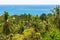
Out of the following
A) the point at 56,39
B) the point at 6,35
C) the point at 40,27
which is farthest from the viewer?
the point at 40,27

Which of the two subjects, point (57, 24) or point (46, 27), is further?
point (46, 27)

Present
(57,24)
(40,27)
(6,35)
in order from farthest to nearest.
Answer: (40,27)
(57,24)
(6,35)

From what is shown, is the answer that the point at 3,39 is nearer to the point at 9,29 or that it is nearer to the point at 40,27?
the point at 9,29

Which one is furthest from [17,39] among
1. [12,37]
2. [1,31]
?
[1,31]

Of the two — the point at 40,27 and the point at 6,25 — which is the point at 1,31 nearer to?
the point at 6,25

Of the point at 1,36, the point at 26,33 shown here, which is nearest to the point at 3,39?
the point at 1,36

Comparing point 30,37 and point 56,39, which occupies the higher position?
point 56,39

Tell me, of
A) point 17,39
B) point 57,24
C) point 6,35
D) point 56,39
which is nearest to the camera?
point 56,39

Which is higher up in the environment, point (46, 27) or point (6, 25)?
point (6, 25)

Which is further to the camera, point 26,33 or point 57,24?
point 57,24
